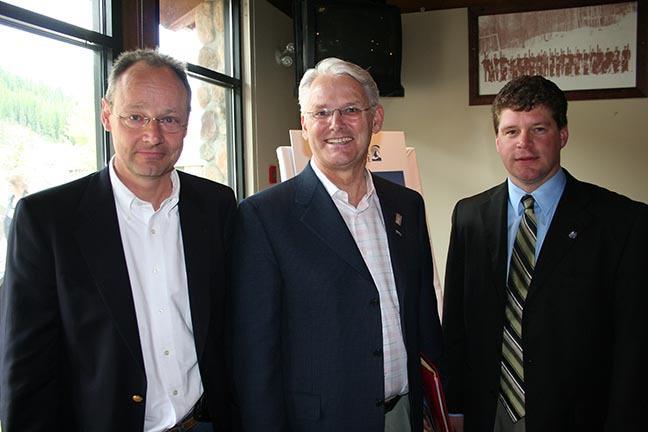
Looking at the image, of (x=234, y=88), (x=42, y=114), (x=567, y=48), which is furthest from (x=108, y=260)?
(x=567, y=48)

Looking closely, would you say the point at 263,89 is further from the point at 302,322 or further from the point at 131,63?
the point at 302,322

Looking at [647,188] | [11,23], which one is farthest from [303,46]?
[647,188]

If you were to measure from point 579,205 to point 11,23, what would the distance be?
2.22 m

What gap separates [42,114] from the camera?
2426 millimetres

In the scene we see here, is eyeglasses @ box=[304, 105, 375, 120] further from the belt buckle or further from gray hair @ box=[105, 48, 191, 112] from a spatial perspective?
the belt buckle

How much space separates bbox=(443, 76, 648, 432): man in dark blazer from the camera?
1.57 metres

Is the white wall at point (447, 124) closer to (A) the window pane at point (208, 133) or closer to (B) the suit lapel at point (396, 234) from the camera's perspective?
(A) the window pane at point (208, 133)

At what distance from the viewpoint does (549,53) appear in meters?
4.57

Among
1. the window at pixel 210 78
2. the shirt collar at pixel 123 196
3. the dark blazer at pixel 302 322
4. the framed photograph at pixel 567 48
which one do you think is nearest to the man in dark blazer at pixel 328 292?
the dark blazer at pixel 302 322

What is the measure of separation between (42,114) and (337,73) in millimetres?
1537

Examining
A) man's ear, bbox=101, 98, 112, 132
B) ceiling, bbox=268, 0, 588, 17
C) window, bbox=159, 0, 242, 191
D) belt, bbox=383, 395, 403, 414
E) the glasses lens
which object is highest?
ceiling, bbox=268, 0, 588, 17

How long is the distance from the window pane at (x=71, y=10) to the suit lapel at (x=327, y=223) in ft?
5.15

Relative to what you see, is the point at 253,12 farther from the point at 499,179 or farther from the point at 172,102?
the point at 172,102

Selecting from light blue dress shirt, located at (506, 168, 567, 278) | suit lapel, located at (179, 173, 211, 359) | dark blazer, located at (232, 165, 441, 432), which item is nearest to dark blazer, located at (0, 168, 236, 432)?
suit lapel, located at (179, 173, 211, 359)
